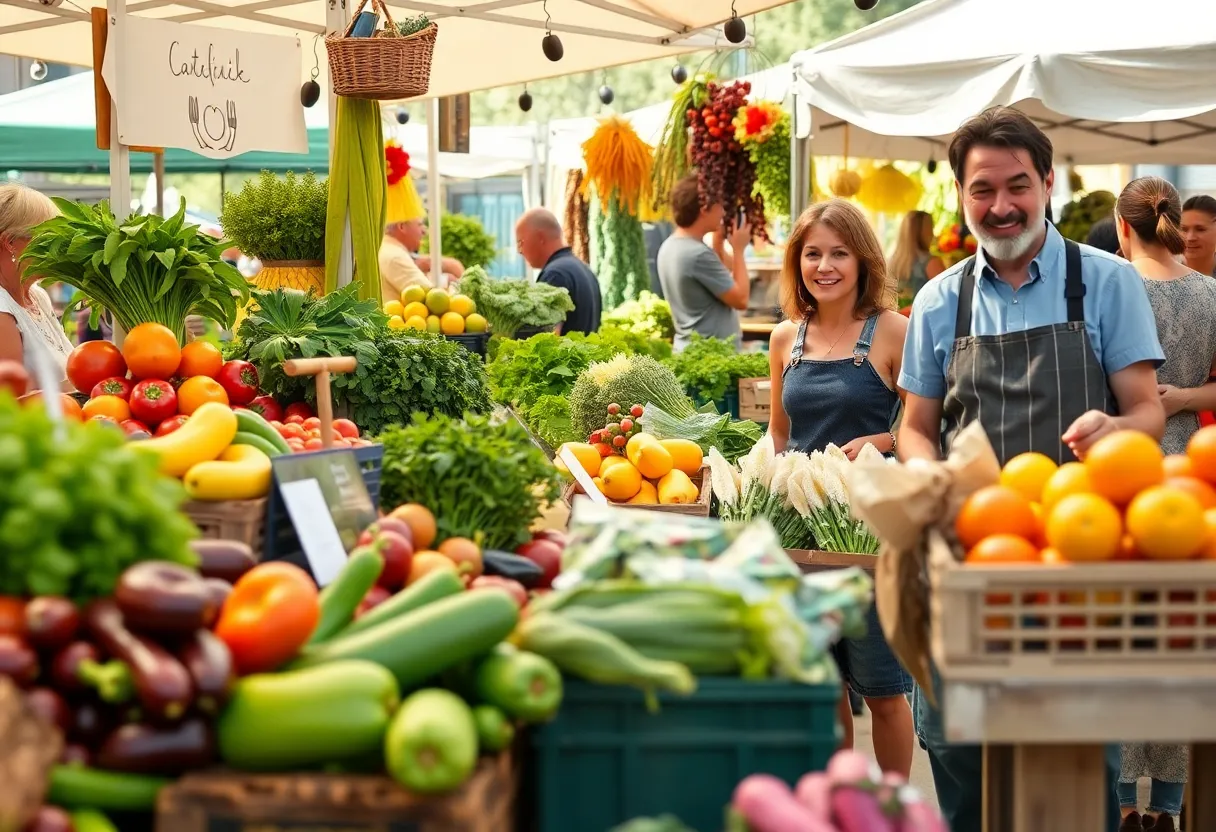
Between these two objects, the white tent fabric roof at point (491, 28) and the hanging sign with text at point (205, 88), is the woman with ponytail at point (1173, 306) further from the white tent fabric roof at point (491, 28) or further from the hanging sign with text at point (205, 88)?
the hanging sign with text at point (205, 88)

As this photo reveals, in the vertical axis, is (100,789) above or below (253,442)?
below

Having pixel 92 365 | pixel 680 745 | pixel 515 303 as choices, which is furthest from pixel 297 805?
pixel 515 303

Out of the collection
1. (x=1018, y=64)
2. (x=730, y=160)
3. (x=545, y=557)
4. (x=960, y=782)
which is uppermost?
(x=1018, y=64)

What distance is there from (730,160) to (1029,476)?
5940 mm

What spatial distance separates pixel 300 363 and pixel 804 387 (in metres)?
1.91

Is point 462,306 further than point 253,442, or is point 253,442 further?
point 462,306

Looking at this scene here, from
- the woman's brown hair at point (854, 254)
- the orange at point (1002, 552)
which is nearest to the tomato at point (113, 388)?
the woman's brown hair at point (854, 254)

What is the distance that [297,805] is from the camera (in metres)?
1.71

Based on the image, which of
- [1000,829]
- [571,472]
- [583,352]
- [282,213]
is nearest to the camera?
[1000,829]

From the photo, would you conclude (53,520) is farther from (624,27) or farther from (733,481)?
(624,27)

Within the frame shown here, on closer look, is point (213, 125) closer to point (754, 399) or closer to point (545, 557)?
point (545, 557)

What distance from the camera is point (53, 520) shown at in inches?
67.2

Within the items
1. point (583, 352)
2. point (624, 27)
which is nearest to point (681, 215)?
point (624, 27)

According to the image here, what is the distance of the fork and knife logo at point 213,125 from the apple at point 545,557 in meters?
2.24
